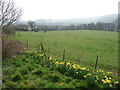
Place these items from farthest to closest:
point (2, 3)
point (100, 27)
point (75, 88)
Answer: point (100, 27), point (2, 3), point (75, 88)

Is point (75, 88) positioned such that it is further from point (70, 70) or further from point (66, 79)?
point (70, 70)

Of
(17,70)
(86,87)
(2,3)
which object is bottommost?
(86,87)

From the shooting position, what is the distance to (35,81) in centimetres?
540

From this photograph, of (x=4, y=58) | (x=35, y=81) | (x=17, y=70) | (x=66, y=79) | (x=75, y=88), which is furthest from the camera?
(x=4, y=58)

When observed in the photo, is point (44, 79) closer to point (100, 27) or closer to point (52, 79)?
point (52, 79)

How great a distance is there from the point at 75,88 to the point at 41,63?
12.5 ft

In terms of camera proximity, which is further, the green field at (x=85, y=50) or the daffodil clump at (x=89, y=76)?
the green field at (x=85, y=50)

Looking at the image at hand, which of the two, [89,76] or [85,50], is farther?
[85,50]

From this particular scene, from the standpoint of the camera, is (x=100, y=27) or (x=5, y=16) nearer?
(x=5, y=16)

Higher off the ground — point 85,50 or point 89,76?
point 89,76

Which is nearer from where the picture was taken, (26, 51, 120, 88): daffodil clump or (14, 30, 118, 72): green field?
(26, 51, 120, 88): daffodil clump

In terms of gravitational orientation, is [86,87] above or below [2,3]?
below

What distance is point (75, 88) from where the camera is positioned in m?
5.01

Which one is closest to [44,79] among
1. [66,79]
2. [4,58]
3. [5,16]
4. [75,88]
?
[66,79]
